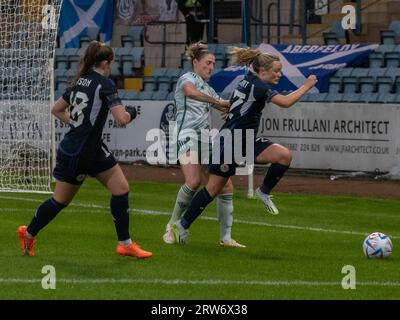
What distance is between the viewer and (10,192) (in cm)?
1930

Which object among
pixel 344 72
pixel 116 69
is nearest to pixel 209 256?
pixel 344 72

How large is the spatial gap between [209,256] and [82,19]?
19069 millimetres

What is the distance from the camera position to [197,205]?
12734 mm

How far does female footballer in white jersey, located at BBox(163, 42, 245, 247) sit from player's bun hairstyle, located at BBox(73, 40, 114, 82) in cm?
182

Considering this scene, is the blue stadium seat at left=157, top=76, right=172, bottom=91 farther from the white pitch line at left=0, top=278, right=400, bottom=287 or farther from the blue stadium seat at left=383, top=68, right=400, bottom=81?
the white pitch line at left=0, top=278, right=400, bottom=287

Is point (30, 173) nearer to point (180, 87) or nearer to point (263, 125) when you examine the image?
point (263, 125)

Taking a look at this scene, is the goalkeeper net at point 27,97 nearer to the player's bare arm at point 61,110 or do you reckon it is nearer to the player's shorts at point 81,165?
the player's bare arm at point 61,110

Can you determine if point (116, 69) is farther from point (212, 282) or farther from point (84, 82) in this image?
point (212, 282)

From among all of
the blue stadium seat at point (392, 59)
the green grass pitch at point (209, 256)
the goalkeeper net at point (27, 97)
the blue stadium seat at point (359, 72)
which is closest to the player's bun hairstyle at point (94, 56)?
the green grass pitch at point (209, 256)

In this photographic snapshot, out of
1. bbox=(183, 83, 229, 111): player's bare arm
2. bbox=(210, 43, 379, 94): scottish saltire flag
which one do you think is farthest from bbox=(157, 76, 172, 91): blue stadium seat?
bbox=(183, 83, 229, 111): player's bare arm

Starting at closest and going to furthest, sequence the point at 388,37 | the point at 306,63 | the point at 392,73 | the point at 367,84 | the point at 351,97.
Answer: the point at 351,97 < the point at 392,73 < the point at 367,84 < the point at 388,37 < the point at 306,63

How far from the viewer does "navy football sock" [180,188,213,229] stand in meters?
12.7

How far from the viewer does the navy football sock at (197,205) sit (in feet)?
41.6
